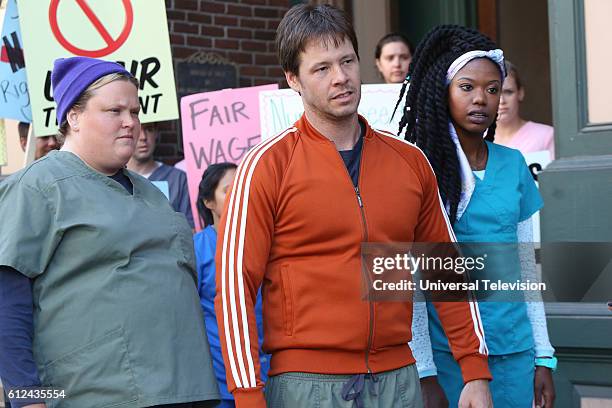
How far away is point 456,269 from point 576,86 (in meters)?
1.60

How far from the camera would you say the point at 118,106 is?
313 cm

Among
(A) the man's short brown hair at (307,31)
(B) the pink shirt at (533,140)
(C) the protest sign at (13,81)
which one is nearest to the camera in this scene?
(A) the man's short brown hair at (307,31)

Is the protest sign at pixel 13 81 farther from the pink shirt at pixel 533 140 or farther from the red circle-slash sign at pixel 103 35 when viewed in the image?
the pink shirt at pixel 533 140

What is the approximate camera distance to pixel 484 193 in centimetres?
351

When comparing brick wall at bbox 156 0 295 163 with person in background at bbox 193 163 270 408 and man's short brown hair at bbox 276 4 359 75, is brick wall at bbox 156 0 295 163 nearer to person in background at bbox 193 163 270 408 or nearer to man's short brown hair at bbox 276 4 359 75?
person in background at bbox 193 163 270 408

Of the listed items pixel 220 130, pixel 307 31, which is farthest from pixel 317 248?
pixel 220 130

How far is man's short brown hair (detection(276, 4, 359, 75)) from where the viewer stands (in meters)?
3.04

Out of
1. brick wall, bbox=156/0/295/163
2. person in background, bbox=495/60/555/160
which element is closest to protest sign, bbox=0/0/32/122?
brick wall, bbox=156/0/295/163

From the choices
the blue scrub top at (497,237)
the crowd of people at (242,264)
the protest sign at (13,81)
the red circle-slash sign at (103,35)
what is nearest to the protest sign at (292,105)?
the red circle-slash sign at (103,35)

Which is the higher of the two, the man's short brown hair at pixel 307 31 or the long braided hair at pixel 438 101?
the man's short brown hair at pixel 307 31

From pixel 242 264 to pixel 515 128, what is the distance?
137 inches

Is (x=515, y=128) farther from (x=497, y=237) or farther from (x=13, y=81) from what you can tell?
(x=13, y=81)

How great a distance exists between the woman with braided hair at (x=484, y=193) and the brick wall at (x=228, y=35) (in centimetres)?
474

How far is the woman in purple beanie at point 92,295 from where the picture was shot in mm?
2914
